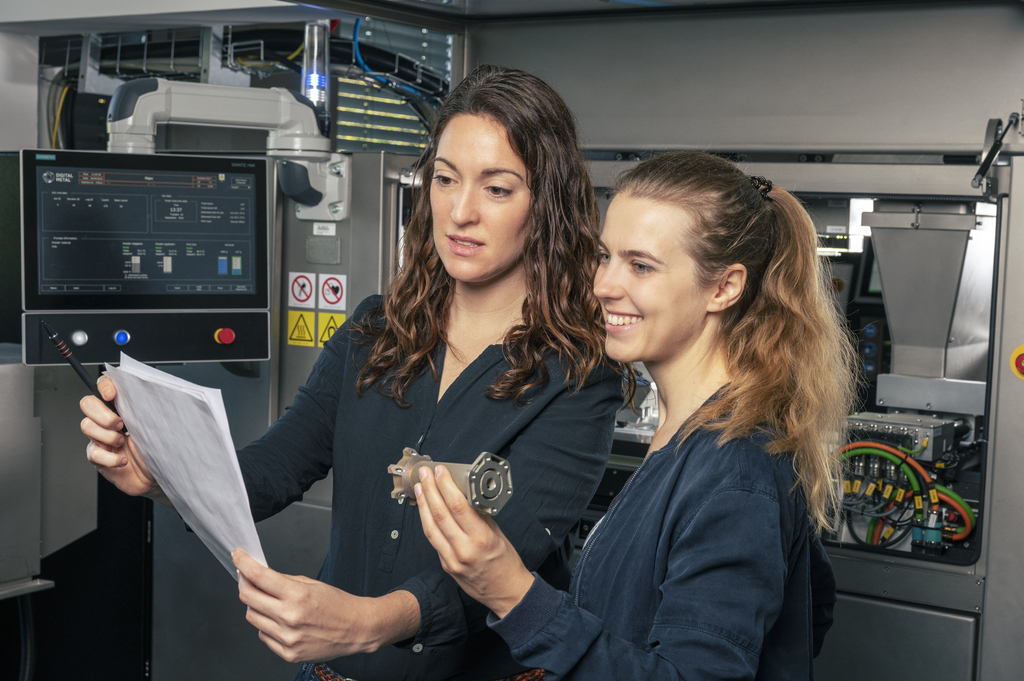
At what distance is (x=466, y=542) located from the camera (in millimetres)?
897

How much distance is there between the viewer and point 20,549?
6.92 ft

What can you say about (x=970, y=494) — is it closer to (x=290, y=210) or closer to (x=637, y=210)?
(x=637, y=210)

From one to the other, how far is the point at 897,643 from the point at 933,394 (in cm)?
64

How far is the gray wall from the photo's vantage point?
2330 mm

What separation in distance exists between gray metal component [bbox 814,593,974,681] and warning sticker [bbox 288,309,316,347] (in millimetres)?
1604

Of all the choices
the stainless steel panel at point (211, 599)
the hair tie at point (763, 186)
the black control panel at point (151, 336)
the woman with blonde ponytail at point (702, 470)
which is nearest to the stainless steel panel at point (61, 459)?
the black control panel at point (151, 336)

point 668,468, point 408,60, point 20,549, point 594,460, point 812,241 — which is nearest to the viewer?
point 668,468

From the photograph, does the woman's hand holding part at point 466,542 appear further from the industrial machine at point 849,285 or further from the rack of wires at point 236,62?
the rack of wires at point 236,62

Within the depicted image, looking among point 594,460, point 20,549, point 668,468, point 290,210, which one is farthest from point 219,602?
point 668,468

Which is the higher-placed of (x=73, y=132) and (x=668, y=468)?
(x=73, y=132)

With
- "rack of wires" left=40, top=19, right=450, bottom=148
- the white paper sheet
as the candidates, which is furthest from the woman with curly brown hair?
"rack of wires" left=40, top=19, right=450, bottom=148

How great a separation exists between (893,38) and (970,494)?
3.89ft

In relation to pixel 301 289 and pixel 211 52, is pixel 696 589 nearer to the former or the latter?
pixel 301 289

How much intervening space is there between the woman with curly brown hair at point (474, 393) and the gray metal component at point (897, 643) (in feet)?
4.33
